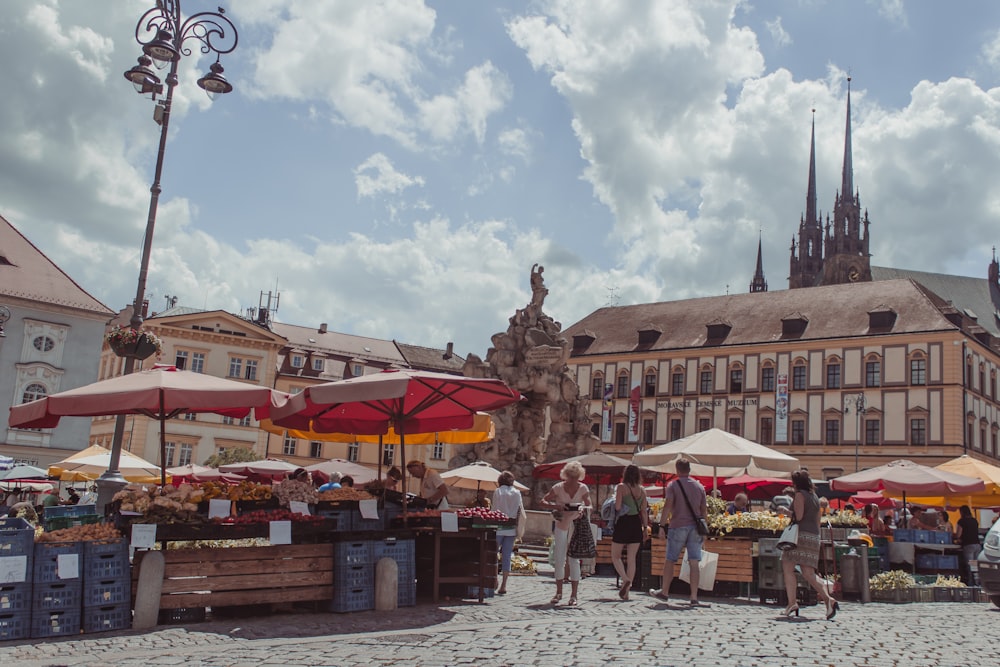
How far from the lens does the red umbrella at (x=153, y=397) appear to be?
427 inches

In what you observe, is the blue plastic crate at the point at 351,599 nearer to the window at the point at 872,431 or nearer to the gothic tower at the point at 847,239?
the window at the point at 872,431

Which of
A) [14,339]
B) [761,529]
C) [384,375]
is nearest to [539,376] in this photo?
[761,529]

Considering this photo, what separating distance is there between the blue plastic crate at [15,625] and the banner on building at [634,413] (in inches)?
2269

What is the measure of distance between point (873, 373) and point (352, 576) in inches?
2051

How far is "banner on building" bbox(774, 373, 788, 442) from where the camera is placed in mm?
59688

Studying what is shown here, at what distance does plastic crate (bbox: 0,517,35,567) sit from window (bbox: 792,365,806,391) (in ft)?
182

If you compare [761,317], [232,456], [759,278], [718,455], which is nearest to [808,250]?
[759,278]

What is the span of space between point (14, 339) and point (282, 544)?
40044 mm

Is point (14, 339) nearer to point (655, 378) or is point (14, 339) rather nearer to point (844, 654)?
point (655, 378)

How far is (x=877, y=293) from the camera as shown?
201 ft

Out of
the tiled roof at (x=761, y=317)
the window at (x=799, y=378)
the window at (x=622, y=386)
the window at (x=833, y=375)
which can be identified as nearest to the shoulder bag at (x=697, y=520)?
the tiled roof at (x=761, y=317)

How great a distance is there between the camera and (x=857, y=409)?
56031 millimetres

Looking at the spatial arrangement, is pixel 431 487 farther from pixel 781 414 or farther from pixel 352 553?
pixel 781 414

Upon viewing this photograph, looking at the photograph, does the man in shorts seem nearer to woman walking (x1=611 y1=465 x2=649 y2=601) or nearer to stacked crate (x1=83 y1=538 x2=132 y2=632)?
woman walking (x1=611 y1=465 x2=649 y2=601)
